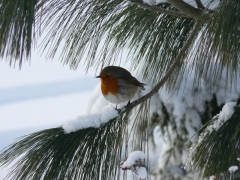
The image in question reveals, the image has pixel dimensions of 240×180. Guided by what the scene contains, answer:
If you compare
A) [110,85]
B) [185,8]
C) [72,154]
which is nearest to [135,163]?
[72,154]

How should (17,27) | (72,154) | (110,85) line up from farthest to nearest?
1. (110,85)
2. (72,154)
3. (17,27)

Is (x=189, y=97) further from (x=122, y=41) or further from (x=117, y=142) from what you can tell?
(x=117, y=142)

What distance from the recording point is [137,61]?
4.01 feet

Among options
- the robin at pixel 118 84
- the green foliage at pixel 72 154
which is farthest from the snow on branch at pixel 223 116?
the robin at pixel 118 84

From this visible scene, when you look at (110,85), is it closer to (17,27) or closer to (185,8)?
(185,8)

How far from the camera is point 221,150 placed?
0.97 metres

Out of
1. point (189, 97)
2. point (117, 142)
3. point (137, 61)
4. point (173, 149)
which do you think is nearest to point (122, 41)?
point (137, 61)

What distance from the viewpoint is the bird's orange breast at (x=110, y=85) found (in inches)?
52.5

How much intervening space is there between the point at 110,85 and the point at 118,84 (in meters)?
0.02

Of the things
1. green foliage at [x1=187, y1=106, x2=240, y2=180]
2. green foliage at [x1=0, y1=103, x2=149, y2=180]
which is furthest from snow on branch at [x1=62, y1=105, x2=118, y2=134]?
green foliage at [x1=187, y1=106, x2=240, y2=180]

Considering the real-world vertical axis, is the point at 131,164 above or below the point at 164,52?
below

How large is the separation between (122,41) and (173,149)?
497mm

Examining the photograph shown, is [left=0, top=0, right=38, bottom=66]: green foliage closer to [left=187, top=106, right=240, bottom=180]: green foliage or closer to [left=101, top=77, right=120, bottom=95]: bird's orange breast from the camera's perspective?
[left=187, top=106, right=240, bottom=180]: green foliage

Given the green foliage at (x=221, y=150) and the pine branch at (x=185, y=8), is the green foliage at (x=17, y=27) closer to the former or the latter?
the pine branch at (x=185, y=8)
